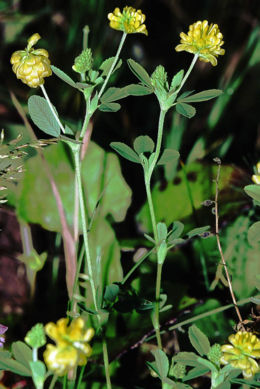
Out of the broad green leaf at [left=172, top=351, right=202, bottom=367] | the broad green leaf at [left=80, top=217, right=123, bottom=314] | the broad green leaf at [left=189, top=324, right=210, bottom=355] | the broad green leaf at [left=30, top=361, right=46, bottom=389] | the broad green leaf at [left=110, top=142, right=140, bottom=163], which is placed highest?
the broad green leaf at [left=110, top=142, right=140, bottom=163]

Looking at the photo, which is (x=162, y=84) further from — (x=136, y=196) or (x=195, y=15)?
(x=195, y=15)

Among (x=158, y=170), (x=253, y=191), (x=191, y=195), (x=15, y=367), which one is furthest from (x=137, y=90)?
(x=158, y=170)

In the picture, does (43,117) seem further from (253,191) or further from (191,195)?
→ (191,195)

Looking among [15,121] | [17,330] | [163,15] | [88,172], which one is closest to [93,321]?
[17,330]

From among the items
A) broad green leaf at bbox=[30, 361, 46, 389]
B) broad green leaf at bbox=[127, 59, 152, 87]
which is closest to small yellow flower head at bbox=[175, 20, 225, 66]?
broad green leaf at bbox=[127, 59, 152, 87]

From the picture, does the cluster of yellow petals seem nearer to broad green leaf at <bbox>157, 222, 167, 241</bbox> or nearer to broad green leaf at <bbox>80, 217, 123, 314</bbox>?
broad green leaf at <bbox>157, 222, 167, 241</bbox>

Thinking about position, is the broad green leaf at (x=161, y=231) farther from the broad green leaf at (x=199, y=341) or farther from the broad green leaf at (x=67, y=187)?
the broad green leaf at (x=67, y=187)

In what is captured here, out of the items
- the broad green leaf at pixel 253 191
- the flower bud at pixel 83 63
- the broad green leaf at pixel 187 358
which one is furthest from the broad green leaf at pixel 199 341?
the flower bud at pixel 83 63
